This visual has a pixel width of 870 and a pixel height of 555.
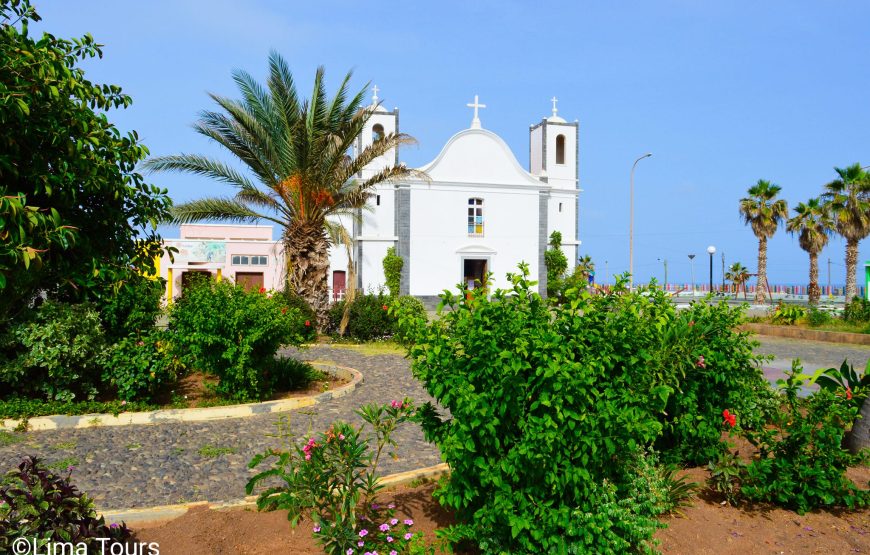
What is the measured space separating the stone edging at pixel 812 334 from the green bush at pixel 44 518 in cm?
1575

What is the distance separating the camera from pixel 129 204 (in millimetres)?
8336

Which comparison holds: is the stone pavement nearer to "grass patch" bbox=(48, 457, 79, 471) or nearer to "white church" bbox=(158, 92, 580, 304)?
"grass patch" bbox=(48, 457, 79, 471)

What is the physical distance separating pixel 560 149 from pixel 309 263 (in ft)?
85.8

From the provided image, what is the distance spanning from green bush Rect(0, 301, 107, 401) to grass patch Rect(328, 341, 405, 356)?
6775 millimetres

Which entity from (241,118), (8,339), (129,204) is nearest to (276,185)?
(241,118)

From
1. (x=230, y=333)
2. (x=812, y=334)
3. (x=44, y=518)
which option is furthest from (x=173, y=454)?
(x=812, y=334)

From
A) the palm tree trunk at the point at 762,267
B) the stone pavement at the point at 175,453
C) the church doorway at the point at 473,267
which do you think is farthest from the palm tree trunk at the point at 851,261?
the stone pavement at the point at 175,453

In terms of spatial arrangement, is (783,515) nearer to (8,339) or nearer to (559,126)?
(8,339)

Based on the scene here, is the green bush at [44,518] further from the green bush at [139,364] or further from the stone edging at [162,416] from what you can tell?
the green bush at [139,364]

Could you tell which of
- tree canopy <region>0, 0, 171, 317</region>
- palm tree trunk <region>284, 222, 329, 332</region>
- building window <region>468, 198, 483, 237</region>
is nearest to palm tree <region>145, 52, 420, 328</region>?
palm tree trunk <region>284, 222, 329, 332</region>

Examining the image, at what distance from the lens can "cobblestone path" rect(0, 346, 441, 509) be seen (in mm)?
4906

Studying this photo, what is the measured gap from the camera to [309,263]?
16.5 m

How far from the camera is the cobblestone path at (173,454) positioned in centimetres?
491

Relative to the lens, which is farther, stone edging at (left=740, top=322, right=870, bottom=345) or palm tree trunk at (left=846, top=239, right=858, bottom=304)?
palm tree trunk at (left=846, top=239, right=858, bottom=304)
